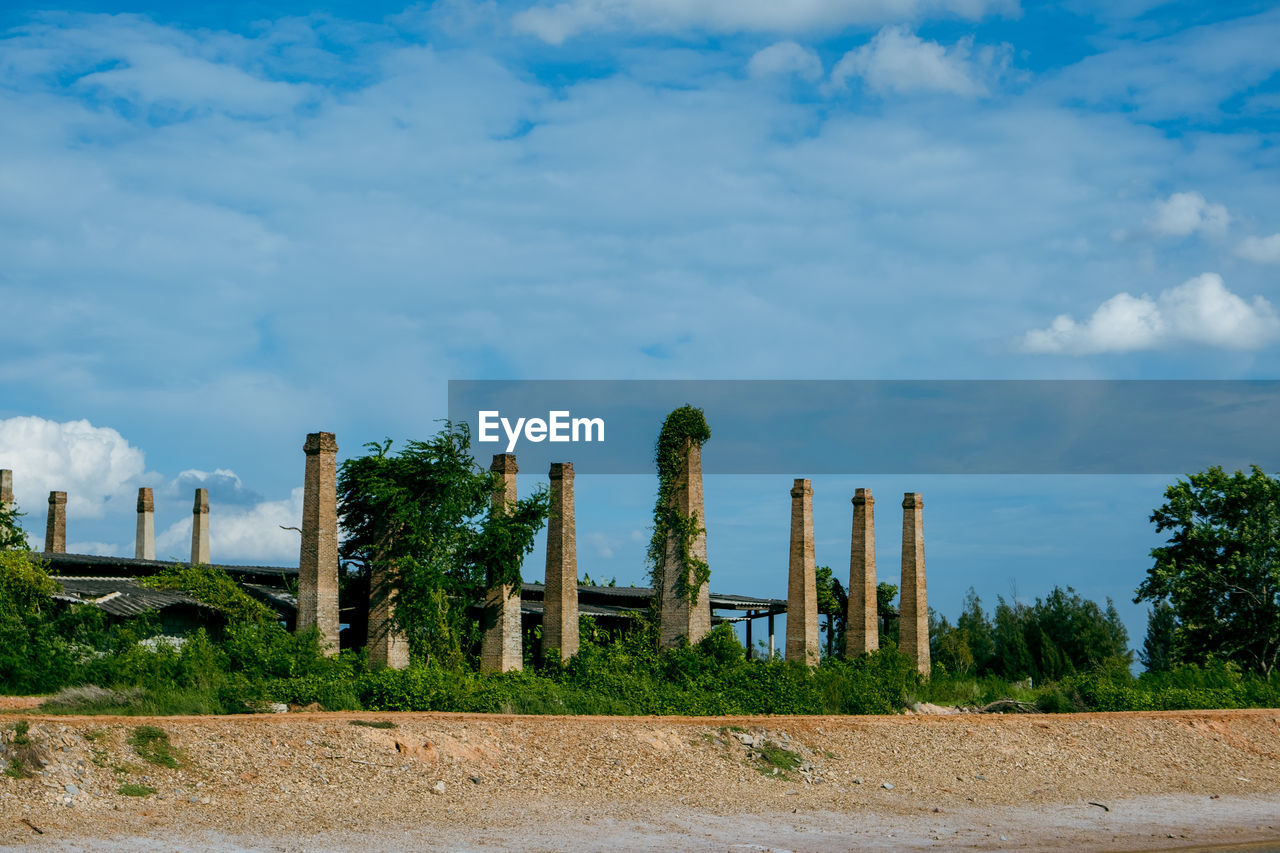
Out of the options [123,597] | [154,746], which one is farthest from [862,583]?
[154,746]

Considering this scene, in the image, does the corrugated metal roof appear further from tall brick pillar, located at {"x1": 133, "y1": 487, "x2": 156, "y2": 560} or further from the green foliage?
tall brick pillar, located at {"x1": 133, "y1": 487, "x2": 156, "y2": 560}

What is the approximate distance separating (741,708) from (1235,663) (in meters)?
22.3

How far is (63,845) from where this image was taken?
506 inches

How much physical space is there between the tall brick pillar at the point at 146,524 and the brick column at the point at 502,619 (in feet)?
71.3

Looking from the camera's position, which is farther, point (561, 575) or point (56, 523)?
point (56, 523)

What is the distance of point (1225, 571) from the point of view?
40406mm

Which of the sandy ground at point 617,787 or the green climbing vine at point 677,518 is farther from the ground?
the green climbing vine at point 677,518

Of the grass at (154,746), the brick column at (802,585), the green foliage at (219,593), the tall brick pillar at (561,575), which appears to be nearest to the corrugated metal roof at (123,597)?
the green foliage at (219,593)

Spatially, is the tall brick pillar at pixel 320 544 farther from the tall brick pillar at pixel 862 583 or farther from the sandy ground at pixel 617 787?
the tall brick pillar at pixel 862 583

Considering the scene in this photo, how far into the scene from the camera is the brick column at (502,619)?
29.5 metres

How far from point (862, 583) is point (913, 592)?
2.50 meters

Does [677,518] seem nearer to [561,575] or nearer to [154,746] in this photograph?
[561,575]

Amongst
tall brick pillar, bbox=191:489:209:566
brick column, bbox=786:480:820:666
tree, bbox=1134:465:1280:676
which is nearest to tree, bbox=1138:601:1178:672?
tree, bbox=1134:465:1280:676

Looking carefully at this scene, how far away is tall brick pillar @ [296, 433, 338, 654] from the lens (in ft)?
90.7
